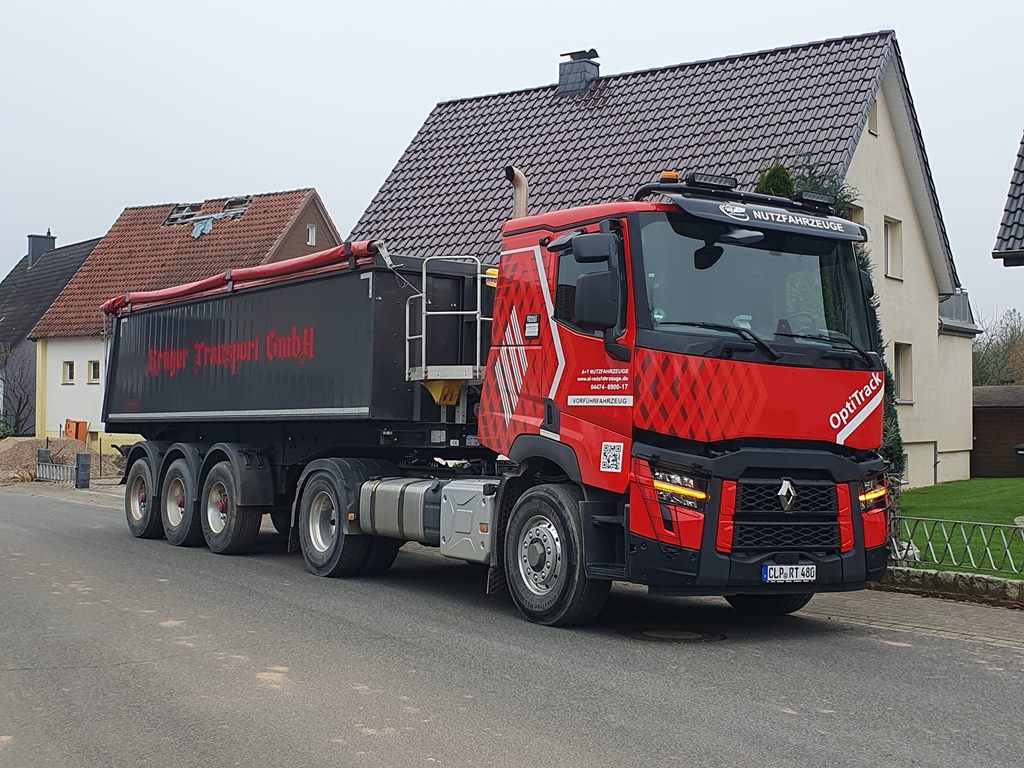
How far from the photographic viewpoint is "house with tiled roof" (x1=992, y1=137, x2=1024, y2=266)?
49.2 feet

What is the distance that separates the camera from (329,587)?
1238 centimetres

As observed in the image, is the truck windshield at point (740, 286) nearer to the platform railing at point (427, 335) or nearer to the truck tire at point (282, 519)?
the platform railing at point (427, 335)

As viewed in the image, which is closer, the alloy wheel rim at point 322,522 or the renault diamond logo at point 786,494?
the renault diamond logo at point 786,494

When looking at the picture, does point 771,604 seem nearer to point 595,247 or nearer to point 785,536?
point 785,536

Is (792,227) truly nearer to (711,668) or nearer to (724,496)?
(724,496)

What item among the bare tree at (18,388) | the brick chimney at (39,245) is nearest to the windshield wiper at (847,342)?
the bare tree at (18,388)

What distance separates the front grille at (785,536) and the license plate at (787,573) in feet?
0.42

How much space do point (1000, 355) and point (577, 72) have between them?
33455 mm

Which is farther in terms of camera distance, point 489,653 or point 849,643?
point 849,643

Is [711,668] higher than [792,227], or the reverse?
[792,227]

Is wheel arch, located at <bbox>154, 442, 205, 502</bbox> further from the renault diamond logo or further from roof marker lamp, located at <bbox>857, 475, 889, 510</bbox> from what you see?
roof marker lamp, located at <bbox>857, 475, 889, 510</bbox>

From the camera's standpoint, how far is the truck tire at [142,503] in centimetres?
1680

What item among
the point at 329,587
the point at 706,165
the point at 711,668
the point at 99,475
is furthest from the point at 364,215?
the point at 711,668

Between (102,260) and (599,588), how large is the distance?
41.0m
